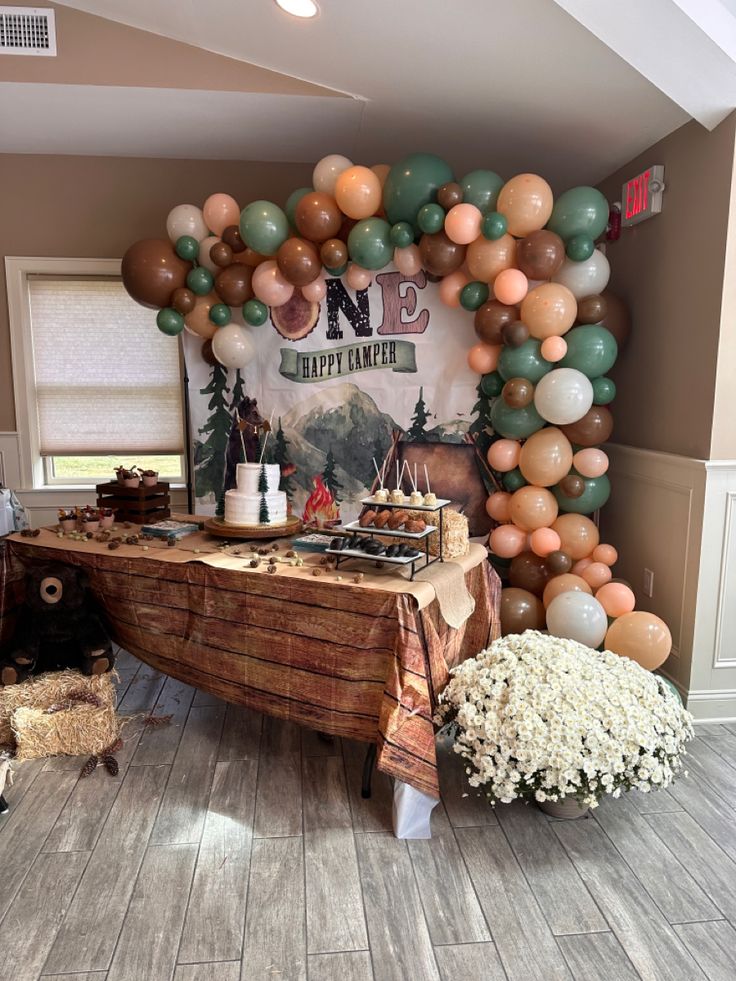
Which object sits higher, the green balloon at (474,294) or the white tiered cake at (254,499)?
the green balloon at (474,294)

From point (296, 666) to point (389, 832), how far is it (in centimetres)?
59

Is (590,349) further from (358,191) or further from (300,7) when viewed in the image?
(300,7)

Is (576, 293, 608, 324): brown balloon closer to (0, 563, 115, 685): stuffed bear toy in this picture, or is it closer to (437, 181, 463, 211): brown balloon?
(437, 181, 463, 211): brown balloon

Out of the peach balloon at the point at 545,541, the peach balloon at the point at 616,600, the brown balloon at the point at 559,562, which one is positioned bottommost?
the peach balloon at the point at 616,600

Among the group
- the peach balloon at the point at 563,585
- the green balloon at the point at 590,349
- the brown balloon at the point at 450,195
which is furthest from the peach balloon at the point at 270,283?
the peach balloon at the point at 563,585

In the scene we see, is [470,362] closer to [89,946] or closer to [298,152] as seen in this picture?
[298,152]

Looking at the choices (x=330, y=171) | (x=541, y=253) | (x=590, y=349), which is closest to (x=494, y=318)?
(x=541, y=253)

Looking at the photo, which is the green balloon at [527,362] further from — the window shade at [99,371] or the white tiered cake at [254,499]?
the window shade at [99,371]

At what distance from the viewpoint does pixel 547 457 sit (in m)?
3.16

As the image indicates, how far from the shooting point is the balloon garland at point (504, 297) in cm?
297

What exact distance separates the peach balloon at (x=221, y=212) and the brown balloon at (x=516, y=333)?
140cm

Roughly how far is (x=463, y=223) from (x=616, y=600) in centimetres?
175

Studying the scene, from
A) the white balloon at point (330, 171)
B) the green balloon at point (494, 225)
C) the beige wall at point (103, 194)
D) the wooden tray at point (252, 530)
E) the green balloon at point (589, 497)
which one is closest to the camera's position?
the wooden tray at point (252, 530)

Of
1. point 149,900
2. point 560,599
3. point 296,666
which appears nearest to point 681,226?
point 560,599
